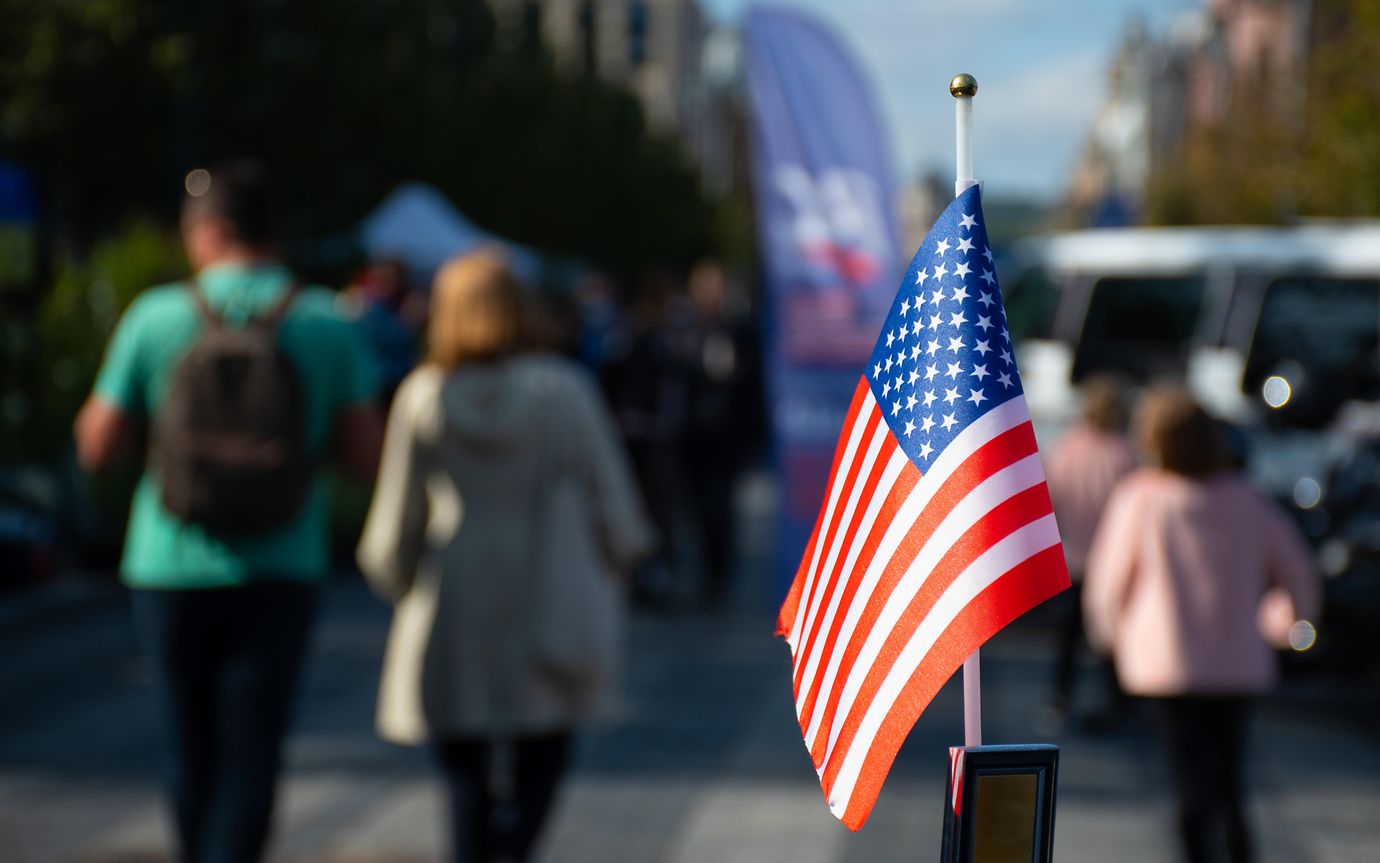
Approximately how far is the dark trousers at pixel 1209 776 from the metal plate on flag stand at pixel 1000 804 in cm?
318

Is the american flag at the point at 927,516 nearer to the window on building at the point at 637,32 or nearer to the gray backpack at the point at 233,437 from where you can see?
the gray backpack at the point at 233,437

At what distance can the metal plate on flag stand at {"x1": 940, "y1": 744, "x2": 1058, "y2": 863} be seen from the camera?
1825 mm

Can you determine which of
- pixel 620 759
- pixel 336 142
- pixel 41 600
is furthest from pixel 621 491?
pixel 336 142

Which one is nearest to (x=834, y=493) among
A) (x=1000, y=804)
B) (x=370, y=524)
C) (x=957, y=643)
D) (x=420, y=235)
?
(x=957, y=643)

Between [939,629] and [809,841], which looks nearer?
[939,629]

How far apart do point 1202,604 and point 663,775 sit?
2567mm

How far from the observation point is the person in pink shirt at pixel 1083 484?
7746mm

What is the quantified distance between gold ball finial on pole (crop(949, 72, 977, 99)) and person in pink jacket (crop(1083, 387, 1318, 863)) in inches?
128

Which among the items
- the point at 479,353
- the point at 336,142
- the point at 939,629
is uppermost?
the point at 336,142

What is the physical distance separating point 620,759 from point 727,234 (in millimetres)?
69498

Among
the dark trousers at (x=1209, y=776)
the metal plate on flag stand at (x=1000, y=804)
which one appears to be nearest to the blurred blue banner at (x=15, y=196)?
the dark trousers at (x=1209, y=776)

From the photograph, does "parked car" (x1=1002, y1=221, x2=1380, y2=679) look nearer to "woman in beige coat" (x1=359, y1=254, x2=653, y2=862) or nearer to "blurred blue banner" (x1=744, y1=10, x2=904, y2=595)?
"blurred blue banner" (x1=744, y1=10, x2=904, y2=595)

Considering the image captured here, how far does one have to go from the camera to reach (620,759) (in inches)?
280

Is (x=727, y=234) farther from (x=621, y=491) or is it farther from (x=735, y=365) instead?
(x=621, y=491)
